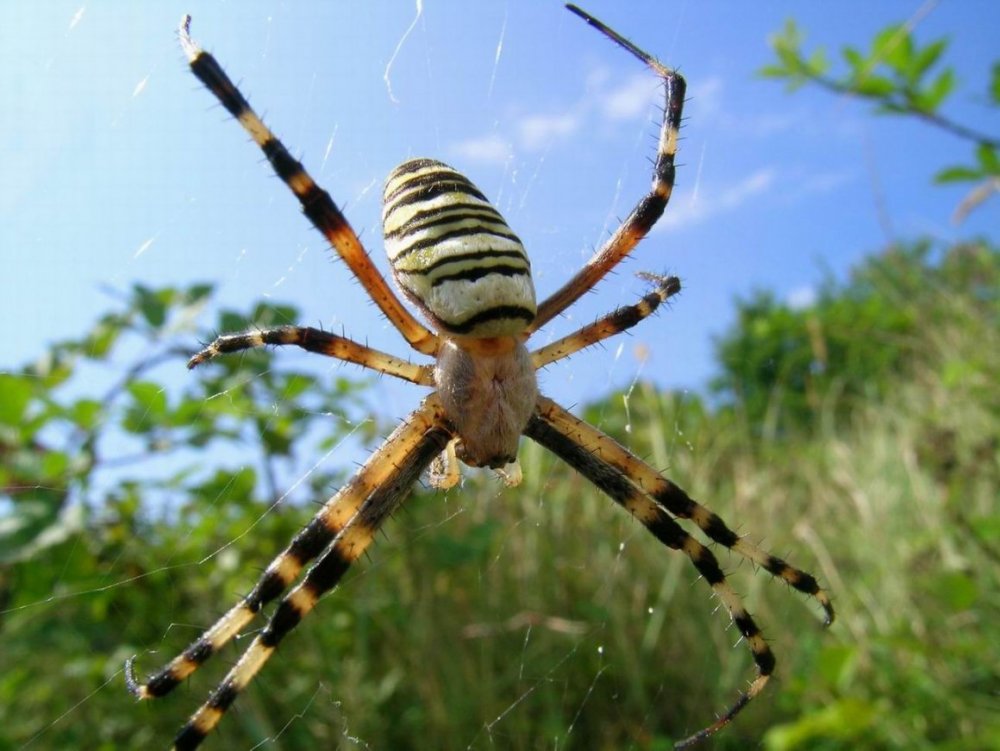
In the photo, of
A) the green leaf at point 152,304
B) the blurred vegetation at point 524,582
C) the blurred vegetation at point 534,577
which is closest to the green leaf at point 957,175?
the blurred vegetation at point 534,577

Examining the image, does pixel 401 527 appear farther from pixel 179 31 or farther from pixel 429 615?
pixel 179 31

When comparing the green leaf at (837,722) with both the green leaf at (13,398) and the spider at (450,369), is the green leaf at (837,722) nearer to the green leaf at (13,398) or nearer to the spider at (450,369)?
the spider at (450,369)

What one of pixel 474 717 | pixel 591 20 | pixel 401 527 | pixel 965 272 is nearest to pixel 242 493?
pixel 401 527

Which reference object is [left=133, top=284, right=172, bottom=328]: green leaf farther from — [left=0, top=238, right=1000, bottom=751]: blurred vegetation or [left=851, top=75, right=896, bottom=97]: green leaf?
[left=851, top=75, right=896, bottom=97]: green leaf

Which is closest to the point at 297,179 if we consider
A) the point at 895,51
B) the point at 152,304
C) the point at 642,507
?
the point at 152,304

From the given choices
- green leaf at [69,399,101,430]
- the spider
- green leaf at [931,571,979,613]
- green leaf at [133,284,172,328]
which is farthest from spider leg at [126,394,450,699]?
green leaf at [931,571,979,613]
